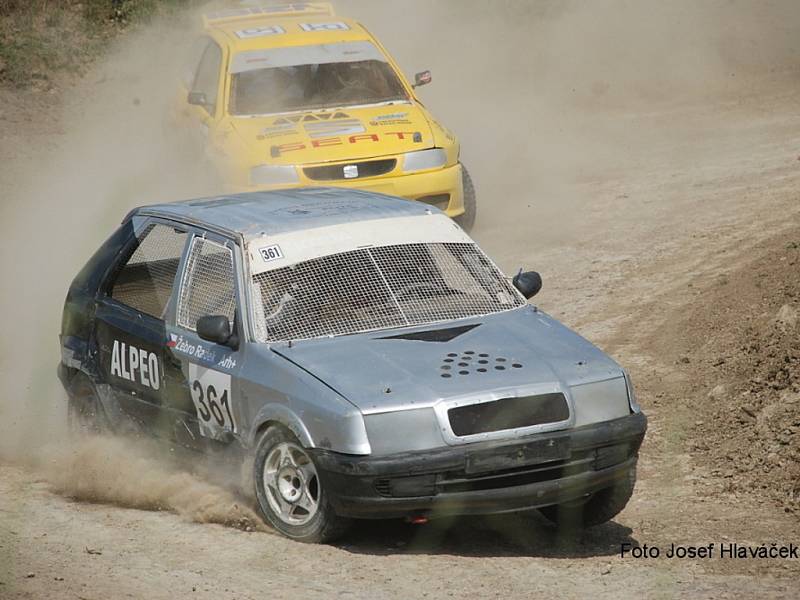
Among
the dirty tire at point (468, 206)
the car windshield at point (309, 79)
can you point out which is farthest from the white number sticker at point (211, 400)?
the dirty tire at point (468, 206)

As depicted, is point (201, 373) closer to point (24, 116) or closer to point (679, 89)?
point (24, 116)

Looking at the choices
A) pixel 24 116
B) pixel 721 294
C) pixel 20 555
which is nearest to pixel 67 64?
pixel 24 116

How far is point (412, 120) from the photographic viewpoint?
12.9 m

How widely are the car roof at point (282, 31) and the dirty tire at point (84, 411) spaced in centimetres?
607

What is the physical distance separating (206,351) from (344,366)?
3.08 feet

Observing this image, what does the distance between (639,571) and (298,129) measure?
23.7ft

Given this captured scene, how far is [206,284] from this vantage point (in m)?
7.28

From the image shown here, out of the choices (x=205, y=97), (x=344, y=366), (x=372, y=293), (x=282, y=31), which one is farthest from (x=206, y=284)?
(x=282, y=31)

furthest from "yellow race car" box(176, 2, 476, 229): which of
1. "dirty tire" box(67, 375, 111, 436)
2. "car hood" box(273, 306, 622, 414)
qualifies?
"car hood" box(273, 306, 622, 414)

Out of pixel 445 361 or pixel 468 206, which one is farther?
pixel 468 206

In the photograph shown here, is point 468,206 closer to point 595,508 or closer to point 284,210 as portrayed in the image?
point 284,210

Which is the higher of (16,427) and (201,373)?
(201,373)

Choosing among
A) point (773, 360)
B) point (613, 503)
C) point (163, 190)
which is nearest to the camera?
point (613, 503)

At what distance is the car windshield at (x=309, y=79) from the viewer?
43.1 feet
